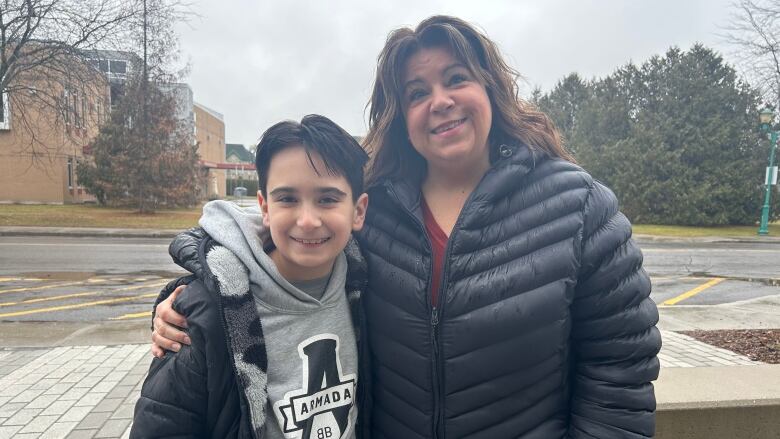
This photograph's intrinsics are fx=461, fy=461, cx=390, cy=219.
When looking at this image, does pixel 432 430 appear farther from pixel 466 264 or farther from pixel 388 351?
pixel 466 264

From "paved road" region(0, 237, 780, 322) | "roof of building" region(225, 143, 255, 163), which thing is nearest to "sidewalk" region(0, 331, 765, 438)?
"paved road" region(0, 237, 780, 322)

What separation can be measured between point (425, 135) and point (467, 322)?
2.05 feet

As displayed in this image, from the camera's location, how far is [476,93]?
58.6 inches

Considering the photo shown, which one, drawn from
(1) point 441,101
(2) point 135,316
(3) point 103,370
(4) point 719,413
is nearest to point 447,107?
(1) point 441,101

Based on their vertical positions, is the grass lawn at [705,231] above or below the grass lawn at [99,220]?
below

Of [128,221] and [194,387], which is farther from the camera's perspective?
[128,221]

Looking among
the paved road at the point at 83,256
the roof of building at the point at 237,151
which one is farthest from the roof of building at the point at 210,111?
the paved road at the point at 83,256

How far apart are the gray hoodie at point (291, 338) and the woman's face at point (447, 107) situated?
0.56m

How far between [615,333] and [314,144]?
103cm

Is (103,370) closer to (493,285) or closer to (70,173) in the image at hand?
(493,285)

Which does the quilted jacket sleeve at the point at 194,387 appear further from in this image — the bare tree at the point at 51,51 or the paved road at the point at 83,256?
the bare tree at the point at 51,51

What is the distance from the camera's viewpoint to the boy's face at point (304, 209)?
1.38 meters

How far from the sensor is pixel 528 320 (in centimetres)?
130

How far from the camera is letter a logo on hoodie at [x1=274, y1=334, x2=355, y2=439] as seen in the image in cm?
137
